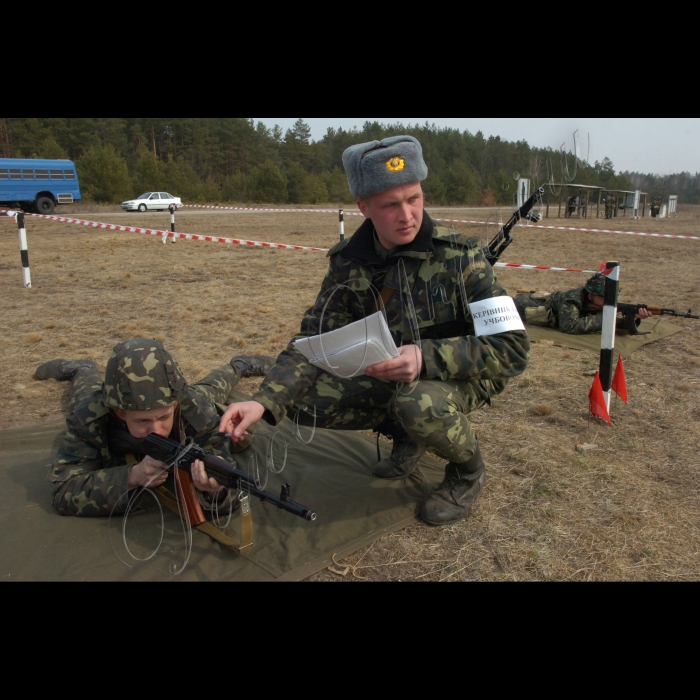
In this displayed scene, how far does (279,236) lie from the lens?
2142cm

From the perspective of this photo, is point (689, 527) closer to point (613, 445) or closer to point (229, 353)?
point (613, 445)

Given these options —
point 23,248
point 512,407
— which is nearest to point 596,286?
point 512,407

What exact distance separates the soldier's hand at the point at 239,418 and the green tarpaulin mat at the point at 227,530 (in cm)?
66

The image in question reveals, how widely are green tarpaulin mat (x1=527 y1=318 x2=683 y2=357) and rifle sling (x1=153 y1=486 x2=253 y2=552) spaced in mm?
4973

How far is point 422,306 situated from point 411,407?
0.61 meters

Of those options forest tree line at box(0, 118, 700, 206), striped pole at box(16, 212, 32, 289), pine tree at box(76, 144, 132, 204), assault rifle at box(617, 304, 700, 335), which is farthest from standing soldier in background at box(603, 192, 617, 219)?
pine tree at box(76, 144, 132, 204)

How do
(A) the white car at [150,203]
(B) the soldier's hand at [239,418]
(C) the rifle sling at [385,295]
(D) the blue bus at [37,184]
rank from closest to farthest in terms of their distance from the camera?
1. (B) the soldier's hand at [239,418]
2. (C) the rifle sling at [385,295]
3. (D) the blue bus at [37,184]
4. (A) the white car at [150,203]

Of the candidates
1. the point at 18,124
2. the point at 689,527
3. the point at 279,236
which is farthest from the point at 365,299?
the point at 18,124

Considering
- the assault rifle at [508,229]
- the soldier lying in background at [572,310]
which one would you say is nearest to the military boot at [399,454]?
the assault rifle at [508,229]

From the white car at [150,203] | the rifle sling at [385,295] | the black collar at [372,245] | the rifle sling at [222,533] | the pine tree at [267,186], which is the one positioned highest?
the pine tree at [267,186]

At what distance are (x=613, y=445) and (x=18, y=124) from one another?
5220 cm

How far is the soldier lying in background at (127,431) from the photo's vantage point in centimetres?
296

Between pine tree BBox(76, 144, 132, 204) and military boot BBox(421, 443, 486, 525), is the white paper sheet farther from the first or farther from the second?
pine tree BBox(76, 144, 132, 204)

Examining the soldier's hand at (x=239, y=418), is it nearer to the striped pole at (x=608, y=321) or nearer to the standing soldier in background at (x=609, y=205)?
the striped pole at (x=608, y=321)
